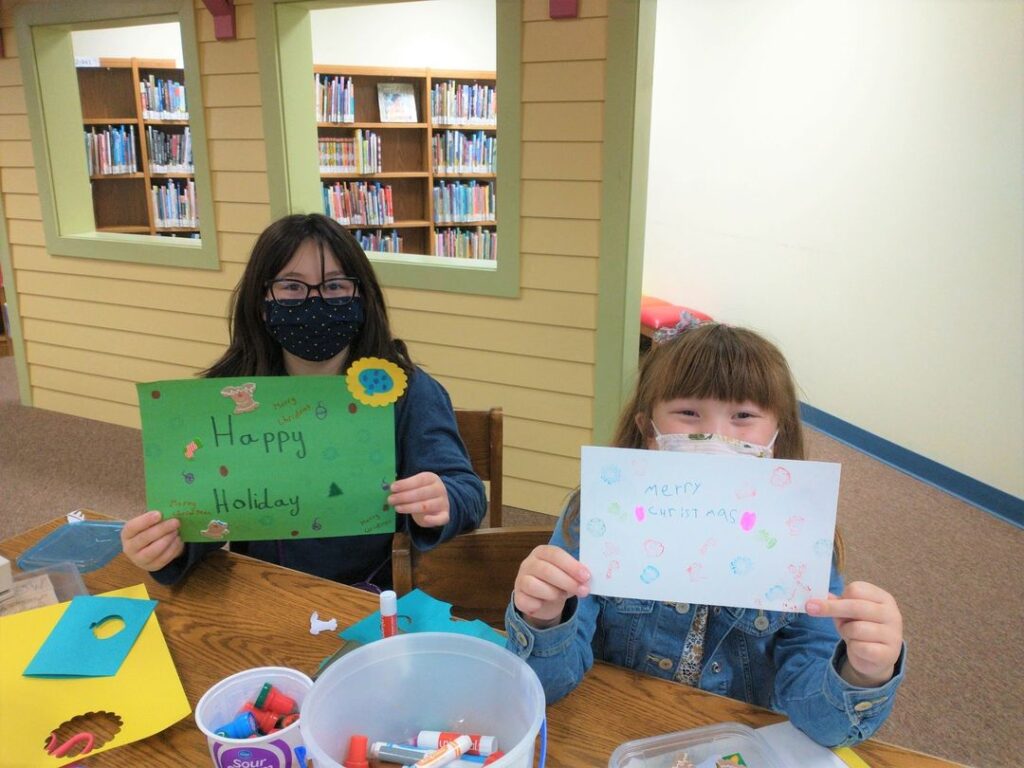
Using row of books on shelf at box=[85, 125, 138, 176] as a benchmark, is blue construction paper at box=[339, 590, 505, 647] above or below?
below

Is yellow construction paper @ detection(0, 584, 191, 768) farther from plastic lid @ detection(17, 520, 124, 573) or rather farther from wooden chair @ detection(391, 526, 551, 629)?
wooden chair @ detection(391, 526, 551, 629)

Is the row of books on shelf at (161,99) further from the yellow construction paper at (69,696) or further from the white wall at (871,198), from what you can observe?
the yellow construction paper at (69,696)

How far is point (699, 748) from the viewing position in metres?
0.82

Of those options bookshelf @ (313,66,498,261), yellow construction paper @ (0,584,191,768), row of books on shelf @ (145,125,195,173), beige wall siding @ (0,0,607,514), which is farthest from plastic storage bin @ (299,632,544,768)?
row of books on shelf @ (145,125,195,173)

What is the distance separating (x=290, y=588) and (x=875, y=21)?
3.97 metres

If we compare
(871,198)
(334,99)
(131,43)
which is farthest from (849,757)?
(131,43)

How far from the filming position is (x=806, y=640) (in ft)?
3.26

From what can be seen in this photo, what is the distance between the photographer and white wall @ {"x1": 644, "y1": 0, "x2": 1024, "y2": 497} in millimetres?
3191

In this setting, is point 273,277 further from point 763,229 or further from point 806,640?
point 763,229

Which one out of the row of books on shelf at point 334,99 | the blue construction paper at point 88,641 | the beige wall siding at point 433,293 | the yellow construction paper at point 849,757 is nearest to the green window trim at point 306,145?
the beige wall siding at point 433,293

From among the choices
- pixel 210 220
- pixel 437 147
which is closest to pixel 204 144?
pixel 210 220

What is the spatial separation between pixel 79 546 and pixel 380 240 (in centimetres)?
425

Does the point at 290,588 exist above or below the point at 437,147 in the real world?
below

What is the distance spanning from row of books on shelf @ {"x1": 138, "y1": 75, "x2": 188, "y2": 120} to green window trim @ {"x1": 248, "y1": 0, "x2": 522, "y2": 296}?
2432 millimetres
